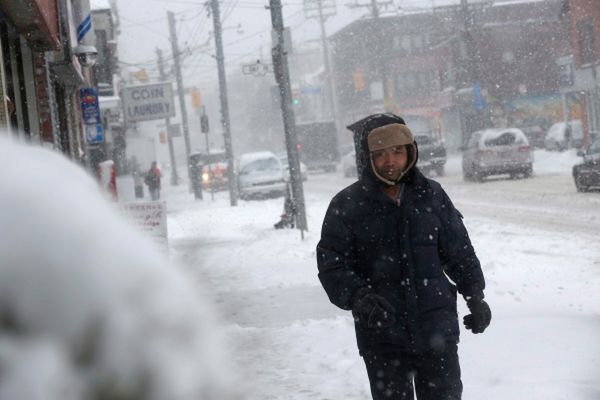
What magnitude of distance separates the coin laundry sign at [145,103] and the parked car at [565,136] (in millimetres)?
21036

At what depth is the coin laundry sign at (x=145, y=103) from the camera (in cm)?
2825

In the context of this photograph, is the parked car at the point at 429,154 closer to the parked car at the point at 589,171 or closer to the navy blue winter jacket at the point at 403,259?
the parked car at the point at 589,171

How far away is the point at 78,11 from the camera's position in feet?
58.2

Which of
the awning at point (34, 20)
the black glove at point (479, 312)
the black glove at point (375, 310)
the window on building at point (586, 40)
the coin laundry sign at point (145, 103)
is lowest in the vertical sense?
the black glove at point (479, 312)

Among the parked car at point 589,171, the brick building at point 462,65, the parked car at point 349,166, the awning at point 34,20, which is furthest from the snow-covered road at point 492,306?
the brick building at point 462,65

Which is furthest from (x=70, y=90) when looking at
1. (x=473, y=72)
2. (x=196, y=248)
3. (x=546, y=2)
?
(x=546, y=2)

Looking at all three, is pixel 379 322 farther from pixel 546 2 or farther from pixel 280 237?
pixel 546 2

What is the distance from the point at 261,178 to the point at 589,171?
14781mm

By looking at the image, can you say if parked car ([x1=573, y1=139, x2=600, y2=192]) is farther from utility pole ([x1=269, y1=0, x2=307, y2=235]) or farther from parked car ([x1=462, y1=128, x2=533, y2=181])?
utility pole ([x1=269, y1=0, x2=307, y2=235])

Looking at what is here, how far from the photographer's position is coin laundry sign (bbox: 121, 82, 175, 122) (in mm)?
28250

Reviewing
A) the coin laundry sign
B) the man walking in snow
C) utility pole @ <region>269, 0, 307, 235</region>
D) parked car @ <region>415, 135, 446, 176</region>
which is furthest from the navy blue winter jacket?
parked car @ <region>415, 135, 446, 176</region>

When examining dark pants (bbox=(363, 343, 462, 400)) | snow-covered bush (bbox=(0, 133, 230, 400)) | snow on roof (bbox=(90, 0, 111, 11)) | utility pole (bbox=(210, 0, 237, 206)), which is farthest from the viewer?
utility pole (bbox=(210, 0, 237, 206))

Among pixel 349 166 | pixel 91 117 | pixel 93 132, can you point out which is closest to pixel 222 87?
pixel 91 117

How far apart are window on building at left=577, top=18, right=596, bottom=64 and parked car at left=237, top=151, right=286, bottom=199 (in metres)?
15.5
